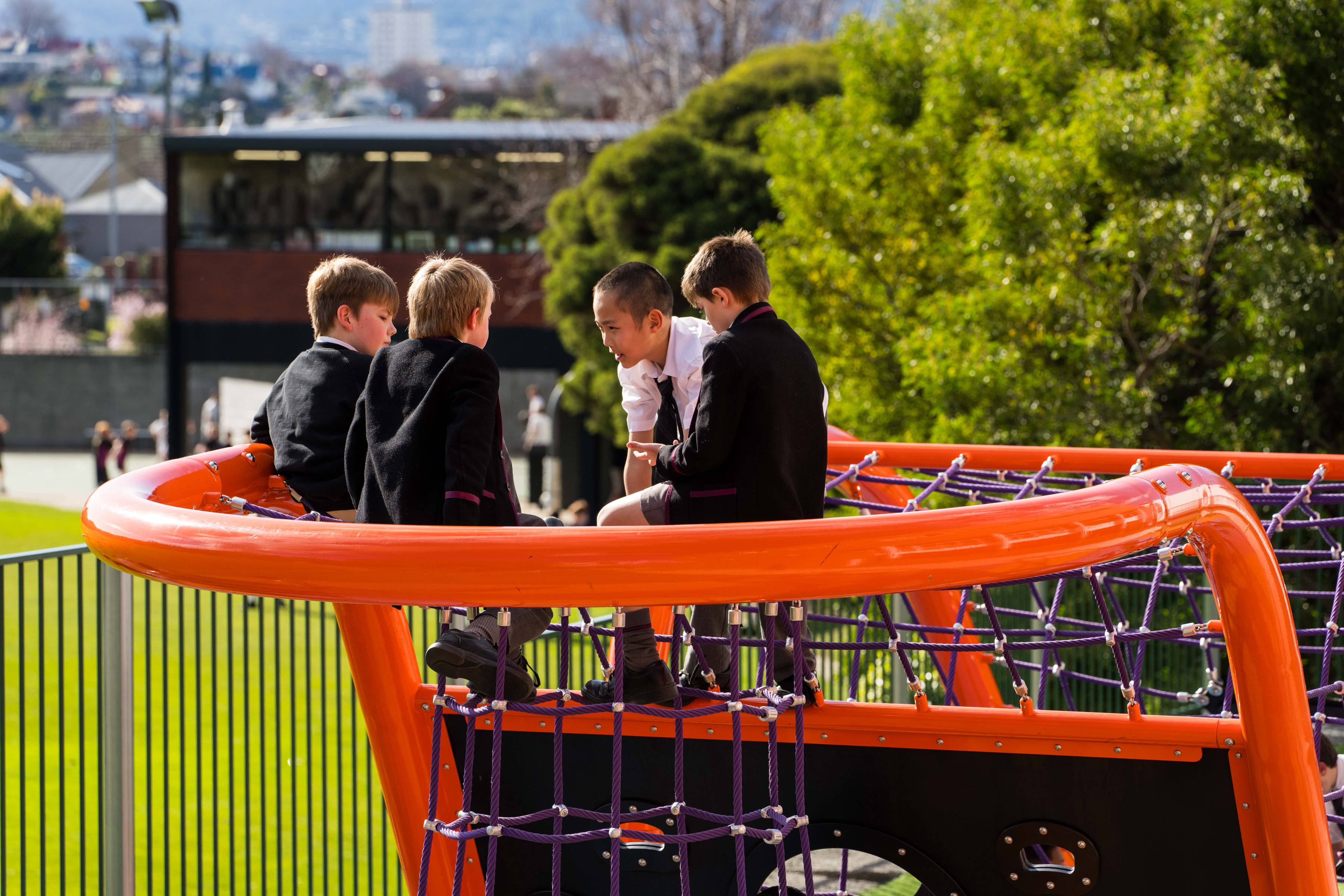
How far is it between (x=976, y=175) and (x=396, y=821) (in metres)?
6.75

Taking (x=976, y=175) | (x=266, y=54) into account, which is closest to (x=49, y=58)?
(x=266, y=54)

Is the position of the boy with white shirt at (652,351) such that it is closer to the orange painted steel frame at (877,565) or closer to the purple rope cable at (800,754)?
the purple rope cable at (800,754)

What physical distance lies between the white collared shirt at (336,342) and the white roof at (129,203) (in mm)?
75671

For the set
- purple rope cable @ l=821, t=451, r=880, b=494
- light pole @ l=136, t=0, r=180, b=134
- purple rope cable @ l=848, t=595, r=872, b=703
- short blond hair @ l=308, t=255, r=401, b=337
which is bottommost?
purple rope cable @ l=848, t=595, r=872, b=703

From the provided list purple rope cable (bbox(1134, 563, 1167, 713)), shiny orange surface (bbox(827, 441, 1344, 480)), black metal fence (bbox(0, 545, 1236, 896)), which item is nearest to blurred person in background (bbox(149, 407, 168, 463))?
black metal fence (bbox(0, 545, 1236, 896))

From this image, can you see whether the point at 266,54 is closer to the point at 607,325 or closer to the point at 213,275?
the point at 213,275

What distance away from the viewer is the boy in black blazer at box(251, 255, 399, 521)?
3395 mm

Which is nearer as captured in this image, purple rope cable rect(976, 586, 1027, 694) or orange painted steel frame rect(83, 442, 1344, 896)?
orange painted steel frame rect(83, 442, 1344, 896)

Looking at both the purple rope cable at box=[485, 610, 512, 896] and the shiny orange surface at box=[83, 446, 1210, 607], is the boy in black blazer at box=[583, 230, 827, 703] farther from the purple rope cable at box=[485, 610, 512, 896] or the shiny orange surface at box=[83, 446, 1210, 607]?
the shiny orange surface at box=[83, 446, 1210, 607]

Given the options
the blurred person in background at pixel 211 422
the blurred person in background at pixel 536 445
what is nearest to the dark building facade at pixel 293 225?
the blurred person in background at pixel 211 422

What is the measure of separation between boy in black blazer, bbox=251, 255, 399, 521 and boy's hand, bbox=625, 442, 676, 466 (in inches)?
25.3

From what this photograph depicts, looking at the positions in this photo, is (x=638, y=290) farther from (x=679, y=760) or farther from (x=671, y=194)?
(x=671, y=194)

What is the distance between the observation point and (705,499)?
299cm

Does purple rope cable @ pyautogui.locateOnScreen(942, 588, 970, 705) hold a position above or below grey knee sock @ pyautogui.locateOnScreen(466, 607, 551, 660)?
below
